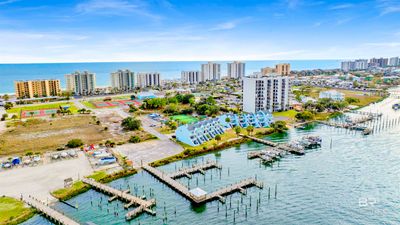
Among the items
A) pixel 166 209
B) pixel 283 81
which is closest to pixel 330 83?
pixel 283 81

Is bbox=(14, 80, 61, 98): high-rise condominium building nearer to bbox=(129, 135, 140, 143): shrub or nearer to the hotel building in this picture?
bbox=(129, 135, 140, 143): shrub

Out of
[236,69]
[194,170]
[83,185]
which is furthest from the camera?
[236,69]

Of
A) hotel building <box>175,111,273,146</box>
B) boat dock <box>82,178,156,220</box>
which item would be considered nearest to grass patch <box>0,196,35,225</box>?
boat dock <box>82,178,156,220</box>

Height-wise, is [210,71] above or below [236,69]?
below

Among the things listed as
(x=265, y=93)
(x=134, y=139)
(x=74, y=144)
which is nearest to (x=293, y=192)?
(x=134, y=139)

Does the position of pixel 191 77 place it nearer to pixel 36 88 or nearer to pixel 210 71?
pixel 210 71

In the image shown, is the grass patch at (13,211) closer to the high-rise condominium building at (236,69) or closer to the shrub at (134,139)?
the shrub at (134,139)

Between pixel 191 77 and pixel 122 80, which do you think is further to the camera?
pixel 191 77
